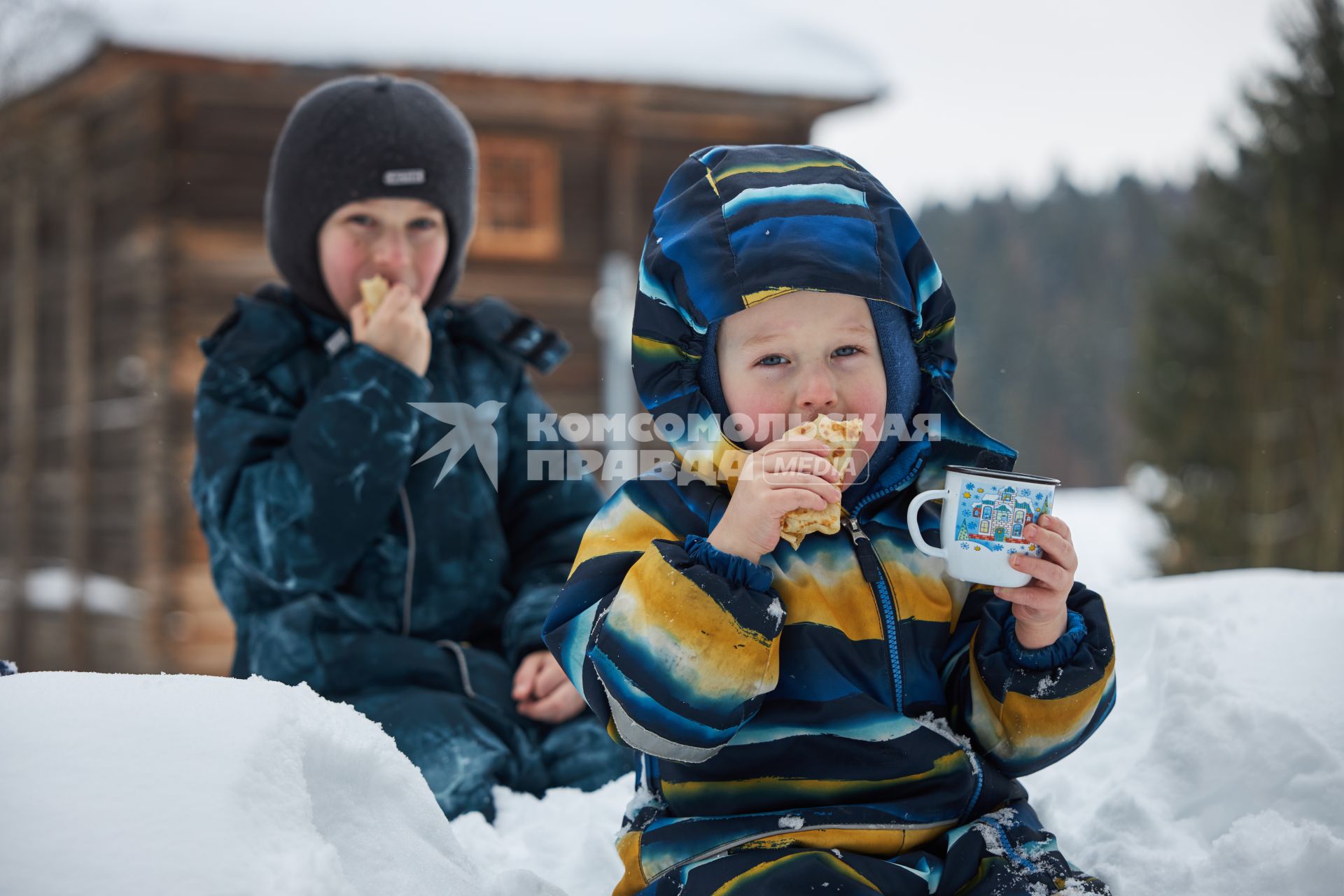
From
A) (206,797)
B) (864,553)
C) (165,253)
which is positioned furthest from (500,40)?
(206,797)

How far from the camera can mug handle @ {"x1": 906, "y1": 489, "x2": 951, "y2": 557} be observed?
5.08 feet

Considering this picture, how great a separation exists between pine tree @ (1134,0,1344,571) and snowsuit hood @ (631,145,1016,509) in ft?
36.0

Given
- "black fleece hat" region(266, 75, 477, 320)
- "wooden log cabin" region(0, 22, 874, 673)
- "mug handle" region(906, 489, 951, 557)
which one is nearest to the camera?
"mug handle" region(906, 489, 951, 557)

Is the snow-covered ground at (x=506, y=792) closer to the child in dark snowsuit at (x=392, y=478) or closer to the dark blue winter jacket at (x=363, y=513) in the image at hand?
the child in dark snowsuit at (x=392, y=478)

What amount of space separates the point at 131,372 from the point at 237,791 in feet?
26.2

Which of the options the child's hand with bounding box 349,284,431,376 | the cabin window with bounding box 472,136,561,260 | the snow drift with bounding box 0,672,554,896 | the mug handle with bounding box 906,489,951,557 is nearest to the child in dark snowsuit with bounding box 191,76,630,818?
the child's hand with bounding box 349,284,431,376

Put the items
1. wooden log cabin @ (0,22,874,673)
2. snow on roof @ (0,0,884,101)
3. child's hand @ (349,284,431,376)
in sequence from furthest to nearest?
wooden log cabin @ (0,22,874,673), snow on roof @ (0,0,884,101), child's hand @ (349,284,431,376)

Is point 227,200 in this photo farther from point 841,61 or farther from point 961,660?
point 961,660

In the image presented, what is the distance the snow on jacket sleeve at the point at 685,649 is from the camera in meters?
1.44

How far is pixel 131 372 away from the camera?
8.27 m

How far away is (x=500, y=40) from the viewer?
8.34m

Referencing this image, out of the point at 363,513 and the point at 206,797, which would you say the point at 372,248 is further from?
the point at 206,797

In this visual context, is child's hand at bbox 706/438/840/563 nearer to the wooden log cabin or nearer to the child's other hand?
the child's other hand

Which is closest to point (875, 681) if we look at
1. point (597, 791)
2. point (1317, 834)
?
point (1317, 834)
